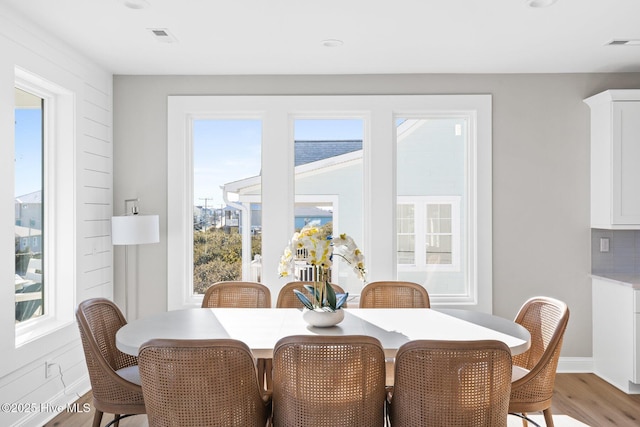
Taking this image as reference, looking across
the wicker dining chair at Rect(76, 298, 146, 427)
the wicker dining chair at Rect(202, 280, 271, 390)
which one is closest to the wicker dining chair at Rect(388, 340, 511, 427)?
the wicker dining chair at Rect(76, 298, 146, 427)

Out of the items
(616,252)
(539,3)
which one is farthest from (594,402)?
(539,3)

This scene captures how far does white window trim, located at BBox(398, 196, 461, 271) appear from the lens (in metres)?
4.22

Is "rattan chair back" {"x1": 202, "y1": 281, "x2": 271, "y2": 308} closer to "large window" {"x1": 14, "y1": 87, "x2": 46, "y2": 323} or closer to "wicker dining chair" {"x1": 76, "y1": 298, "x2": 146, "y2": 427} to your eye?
"wicker dining chair" {"x1": 76, "y1": 298, "x2": 146, "y2": 427}

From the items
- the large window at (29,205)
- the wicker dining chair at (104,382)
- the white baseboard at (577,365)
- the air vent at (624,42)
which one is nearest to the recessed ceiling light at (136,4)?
the large window at (29,205)

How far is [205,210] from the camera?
4.27 metres

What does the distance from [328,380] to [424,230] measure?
102 inches

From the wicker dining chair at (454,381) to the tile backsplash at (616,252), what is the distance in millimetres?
2760

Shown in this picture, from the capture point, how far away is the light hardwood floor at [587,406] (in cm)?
310

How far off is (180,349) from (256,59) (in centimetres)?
258

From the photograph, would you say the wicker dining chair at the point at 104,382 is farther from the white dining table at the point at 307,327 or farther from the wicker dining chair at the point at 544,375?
the wicker dining chair at the point at 544,375

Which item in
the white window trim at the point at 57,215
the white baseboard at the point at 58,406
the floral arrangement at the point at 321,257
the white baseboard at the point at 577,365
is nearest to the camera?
the floral arrangement at the point at 321,257

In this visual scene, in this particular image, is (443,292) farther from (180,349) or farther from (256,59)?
(180,349)

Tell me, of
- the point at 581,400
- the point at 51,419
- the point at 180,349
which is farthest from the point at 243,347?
the point at 581,400

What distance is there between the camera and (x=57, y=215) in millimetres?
3516
